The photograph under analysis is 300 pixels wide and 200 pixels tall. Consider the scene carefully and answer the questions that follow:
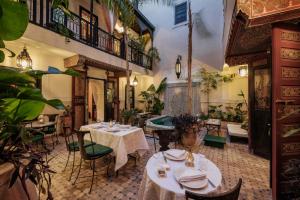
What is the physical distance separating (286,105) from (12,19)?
2697mm

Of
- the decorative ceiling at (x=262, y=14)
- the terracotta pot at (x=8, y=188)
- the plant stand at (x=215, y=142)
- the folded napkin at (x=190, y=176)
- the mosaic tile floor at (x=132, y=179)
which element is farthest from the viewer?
the plant stand at (x=215, y=142)

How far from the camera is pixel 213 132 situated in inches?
256

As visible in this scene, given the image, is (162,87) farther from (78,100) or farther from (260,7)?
(260,7)

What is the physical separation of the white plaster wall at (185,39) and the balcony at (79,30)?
125 centimetres

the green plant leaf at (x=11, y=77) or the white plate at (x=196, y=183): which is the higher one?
the green plant leaf at (x=11, y=77)

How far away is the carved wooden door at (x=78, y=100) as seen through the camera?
241 inches

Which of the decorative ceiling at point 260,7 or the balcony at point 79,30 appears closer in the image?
the decorative ceiling at point 260,7

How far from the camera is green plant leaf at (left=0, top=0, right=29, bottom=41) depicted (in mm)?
562

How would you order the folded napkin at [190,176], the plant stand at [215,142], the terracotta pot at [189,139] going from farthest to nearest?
1. the plant stand at [215,142]
2. the terracotta pot at [189,139]
3. the folded napkin at [190,176]

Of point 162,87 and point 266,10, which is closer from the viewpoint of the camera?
point 266,10

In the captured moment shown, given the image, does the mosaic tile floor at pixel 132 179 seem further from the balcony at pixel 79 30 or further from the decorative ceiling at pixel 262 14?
the balcony at pixel 79 30

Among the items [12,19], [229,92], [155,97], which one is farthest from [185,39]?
[12,19]

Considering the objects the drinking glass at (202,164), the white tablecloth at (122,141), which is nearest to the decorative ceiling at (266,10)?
the drinking glass at (202,164)

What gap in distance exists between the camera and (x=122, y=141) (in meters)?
3.03
